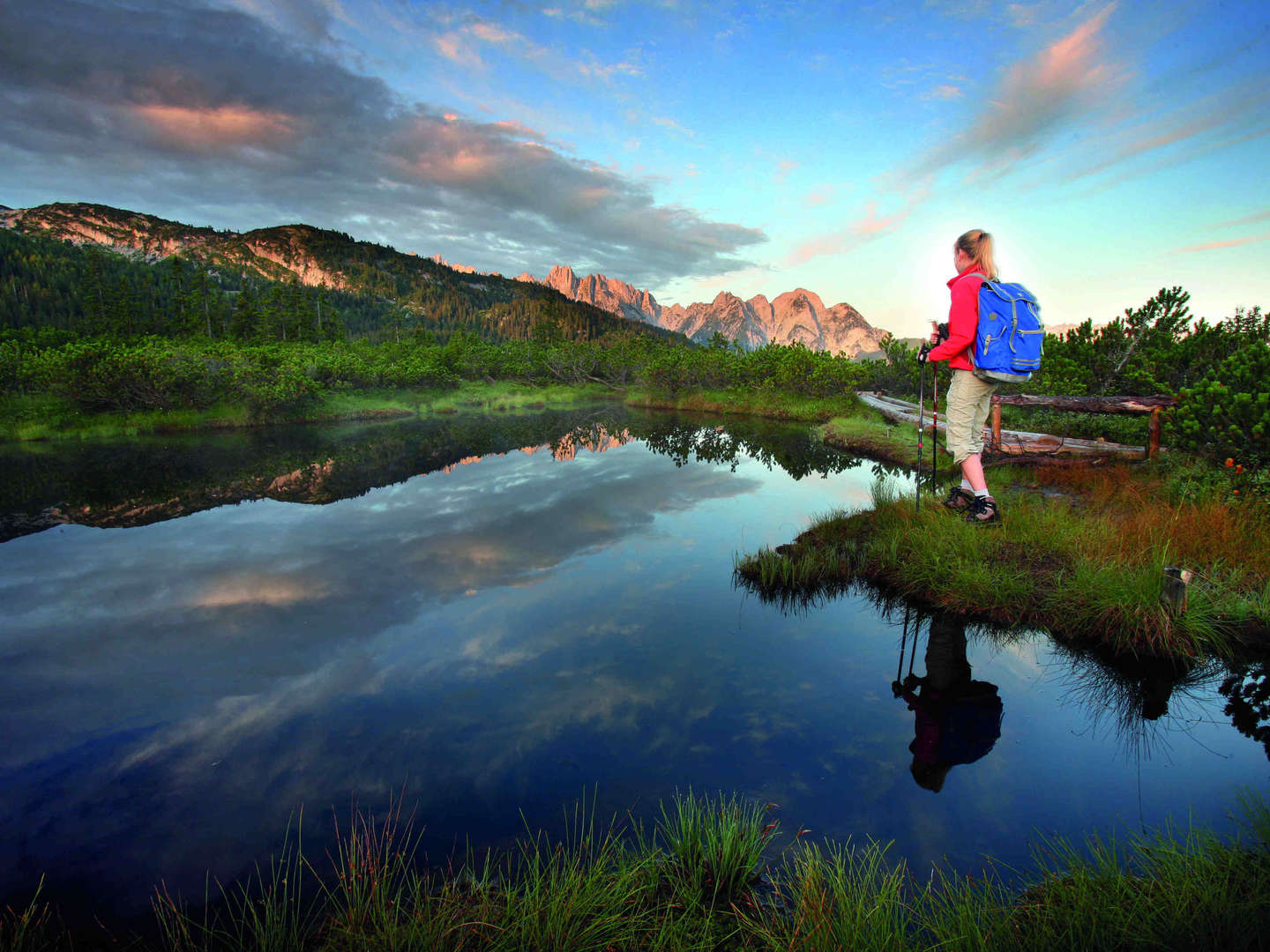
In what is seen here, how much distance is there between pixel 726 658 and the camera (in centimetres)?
547

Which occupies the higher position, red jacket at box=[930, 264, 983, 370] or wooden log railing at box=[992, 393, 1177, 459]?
red jacket at box=[930, 264, 983, 370]

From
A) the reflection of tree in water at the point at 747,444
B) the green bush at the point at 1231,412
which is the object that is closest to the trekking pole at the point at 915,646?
the green bush at the point at 1231,412

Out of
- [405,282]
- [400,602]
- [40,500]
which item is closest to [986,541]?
[400,602]

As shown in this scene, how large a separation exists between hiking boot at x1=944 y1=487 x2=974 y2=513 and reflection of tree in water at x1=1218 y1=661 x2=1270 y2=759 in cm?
307

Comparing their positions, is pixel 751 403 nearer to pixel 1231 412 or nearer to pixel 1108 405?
pixel 1108 405

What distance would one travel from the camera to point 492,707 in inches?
184

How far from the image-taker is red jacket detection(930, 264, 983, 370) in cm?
626

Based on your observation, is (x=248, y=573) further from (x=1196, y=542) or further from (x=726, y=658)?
(x=1196, y=542)

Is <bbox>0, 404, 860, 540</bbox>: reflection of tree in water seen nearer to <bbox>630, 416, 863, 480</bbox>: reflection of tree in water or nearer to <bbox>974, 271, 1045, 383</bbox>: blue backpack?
<bbox>630, 416, 863, 480</bbox>: reflection of tree in water

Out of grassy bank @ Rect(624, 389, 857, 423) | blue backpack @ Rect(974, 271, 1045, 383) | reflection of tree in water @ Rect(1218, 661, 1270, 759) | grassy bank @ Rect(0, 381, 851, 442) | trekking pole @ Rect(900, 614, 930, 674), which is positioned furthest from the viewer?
grassy bank @ Rect(624, 389, 857, 423)

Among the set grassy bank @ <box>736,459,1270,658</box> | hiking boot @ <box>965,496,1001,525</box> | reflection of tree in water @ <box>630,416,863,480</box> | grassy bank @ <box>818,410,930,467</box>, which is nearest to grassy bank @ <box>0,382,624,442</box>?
reflection of tree in water @ <box>630,416,863,480</box>

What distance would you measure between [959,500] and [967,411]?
→ 5.34 ft

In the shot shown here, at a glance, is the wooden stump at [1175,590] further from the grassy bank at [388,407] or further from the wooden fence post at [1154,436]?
the grassy bank at [388,407]

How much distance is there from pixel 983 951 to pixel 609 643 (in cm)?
403
